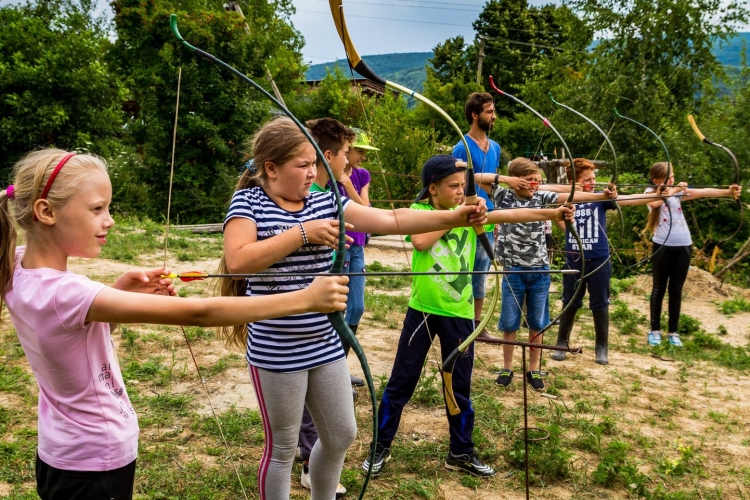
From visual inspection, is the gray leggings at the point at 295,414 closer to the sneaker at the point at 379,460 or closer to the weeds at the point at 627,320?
the sneaker at the point at 379,460

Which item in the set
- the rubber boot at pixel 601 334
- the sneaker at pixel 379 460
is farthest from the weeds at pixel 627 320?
the sneaker at pixel 379 460

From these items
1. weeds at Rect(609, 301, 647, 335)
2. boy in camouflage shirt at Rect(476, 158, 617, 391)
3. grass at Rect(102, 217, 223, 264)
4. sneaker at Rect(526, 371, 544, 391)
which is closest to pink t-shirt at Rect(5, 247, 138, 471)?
boy in camouflage shirt at Rect(476, 158, 617, 391)

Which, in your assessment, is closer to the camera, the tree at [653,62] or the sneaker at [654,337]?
the sneaker at [654,337]

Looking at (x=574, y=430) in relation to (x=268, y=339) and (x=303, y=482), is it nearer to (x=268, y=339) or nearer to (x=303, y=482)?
(x=303, y=482)

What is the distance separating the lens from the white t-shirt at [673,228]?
545 cm

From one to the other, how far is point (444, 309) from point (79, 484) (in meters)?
1.73

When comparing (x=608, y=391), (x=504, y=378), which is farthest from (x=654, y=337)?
(x=504, y=378)

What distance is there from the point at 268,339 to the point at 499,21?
3260 centimetres

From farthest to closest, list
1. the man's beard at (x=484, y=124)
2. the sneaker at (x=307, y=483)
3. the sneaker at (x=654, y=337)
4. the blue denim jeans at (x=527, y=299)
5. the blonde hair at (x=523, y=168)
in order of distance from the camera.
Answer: the sneaker at (x=654, y=337) → the man's beard at (x=484, y=124) → the blue denim jeans at (x=527, y=299) → the blonde hair at (x=523, y=168) → the sneaker at (x=307, y=483)

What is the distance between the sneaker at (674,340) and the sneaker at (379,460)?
12.5 feet

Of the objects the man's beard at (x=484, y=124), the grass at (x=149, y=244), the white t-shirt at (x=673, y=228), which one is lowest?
the grass at (x=149, y=244)

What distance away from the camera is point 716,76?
13797 millimetres

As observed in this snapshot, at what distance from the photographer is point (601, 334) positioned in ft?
16.4

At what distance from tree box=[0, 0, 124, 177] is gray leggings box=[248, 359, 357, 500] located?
12229 mm
